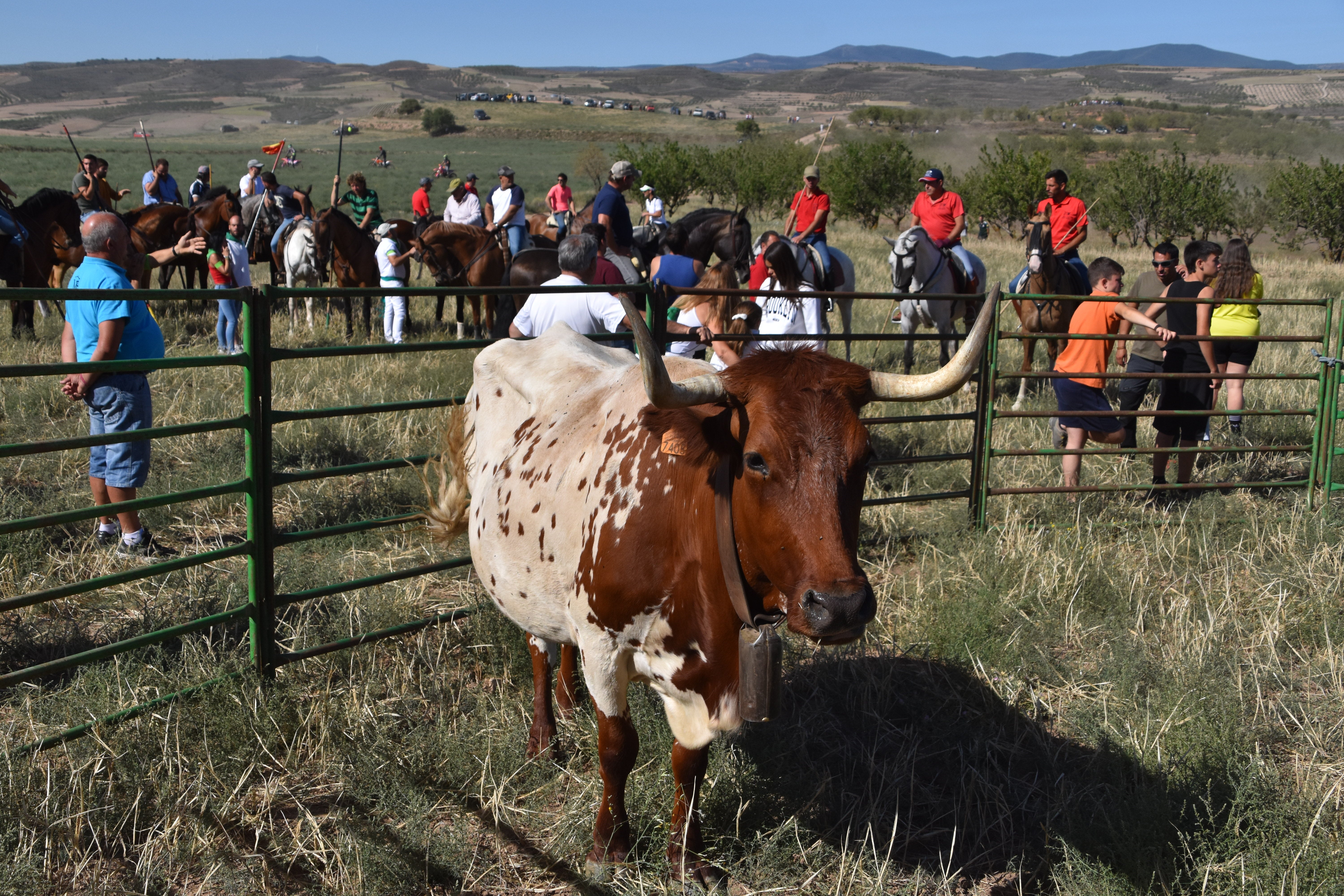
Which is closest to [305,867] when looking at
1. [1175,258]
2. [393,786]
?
[393,786]

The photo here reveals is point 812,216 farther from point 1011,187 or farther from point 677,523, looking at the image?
point 1011,187

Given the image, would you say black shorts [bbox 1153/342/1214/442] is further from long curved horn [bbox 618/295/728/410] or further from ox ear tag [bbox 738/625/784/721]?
long curved horn [bbox 618/295/728/410]

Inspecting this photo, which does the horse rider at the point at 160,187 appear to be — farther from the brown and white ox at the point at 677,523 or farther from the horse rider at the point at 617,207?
the brown and white ox at the point at 677,523

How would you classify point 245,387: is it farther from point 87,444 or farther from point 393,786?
point 393,786

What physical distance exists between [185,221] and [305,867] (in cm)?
1458

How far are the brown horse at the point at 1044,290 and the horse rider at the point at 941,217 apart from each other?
1057 millimetres

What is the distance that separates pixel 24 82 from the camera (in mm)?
179000

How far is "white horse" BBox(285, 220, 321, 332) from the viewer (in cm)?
1441

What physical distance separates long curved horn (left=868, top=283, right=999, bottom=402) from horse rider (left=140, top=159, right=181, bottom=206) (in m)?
17.2

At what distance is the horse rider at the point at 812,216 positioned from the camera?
1251 cm

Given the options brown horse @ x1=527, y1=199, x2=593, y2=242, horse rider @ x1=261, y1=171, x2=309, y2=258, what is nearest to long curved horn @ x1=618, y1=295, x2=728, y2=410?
brown horse @ x1=527, y1=199, x2=593, y2=242

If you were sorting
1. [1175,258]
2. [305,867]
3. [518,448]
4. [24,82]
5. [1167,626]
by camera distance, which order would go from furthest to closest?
[24,82] → [1175,258] → [1167,626] → [518,448] → [305,867]

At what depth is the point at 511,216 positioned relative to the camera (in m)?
15.9

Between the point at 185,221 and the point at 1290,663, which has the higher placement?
the point at 185,221
